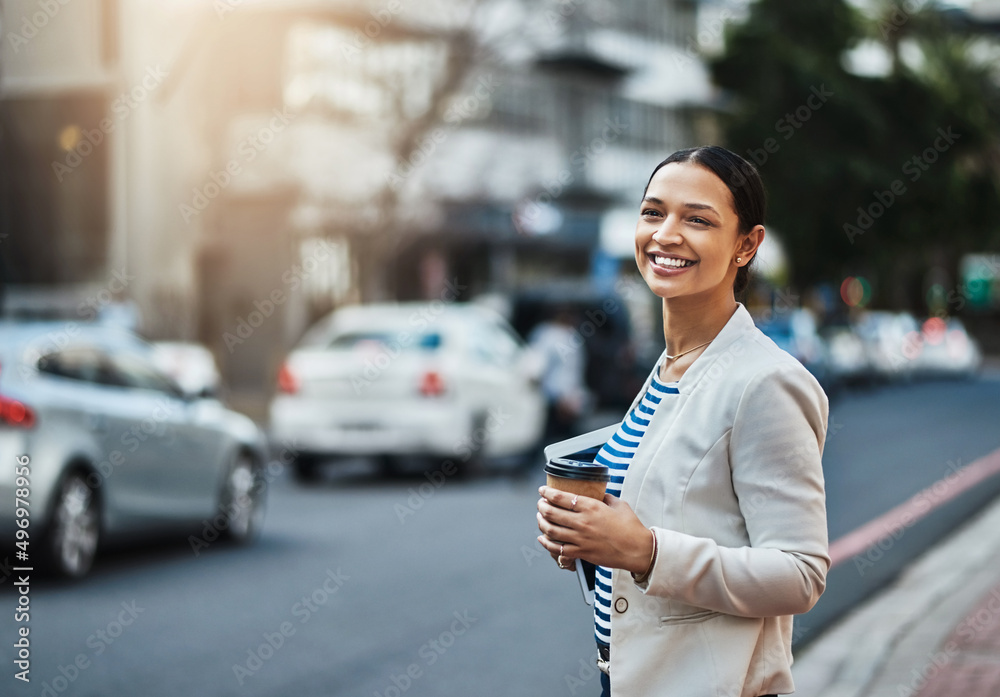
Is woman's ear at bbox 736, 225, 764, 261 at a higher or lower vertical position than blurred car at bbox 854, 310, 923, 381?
higher

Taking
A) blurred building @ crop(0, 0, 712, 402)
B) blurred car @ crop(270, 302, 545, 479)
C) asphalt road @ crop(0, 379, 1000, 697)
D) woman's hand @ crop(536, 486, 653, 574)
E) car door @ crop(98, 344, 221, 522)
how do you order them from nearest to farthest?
1. woman's hand @ crop(536, 486, 653, 574)
2. asphalt road @ crop(0, 379, 1000, 697)
3. car door @ crop(98, 344, 221, 522)
4. blurred car @ crop(270, 302, 545, 479)
5. blurred building @ crop(0, 0, 712, 402)

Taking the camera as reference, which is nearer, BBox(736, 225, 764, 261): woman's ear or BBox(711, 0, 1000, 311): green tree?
BBox(736, 225, 764, 261): woman's ear

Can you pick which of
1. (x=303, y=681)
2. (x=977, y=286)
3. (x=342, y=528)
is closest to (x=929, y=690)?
(x=303, y=681)

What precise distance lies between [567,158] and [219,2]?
16.2 m

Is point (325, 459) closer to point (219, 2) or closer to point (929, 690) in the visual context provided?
point (929, 690)

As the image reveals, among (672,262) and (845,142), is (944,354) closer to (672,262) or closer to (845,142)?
(845,142)

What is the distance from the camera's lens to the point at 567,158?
4256cm

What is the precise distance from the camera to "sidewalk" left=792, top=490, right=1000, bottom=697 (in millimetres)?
6105

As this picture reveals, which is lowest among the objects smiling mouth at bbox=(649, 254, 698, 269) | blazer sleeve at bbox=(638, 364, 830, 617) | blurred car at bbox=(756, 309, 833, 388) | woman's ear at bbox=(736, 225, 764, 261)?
blurred car at bbox=(756, 309, 833, 388)

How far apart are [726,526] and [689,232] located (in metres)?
0.51

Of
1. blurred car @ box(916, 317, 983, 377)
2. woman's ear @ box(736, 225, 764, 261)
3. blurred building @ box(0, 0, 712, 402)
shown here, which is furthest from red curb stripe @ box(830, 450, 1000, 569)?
blurred car @ box(916, 317, 983, 377)

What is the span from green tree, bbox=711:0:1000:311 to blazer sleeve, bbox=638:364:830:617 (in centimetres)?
4215

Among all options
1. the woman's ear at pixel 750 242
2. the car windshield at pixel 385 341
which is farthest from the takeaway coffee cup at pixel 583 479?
the car windshield at pixel 385 341

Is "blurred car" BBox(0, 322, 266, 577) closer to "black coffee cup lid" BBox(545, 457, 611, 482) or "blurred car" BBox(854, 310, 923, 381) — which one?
"black coffee cup lid" BBox(545, 457, 611, 482)
